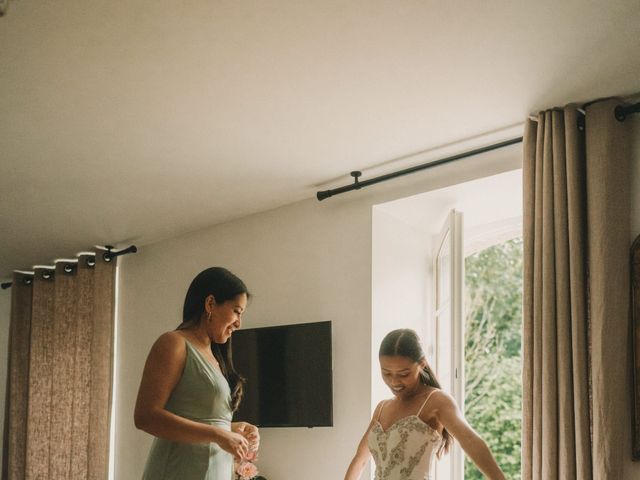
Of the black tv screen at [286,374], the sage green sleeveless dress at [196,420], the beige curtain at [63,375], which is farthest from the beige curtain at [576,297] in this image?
the beige curtain at [63,375]

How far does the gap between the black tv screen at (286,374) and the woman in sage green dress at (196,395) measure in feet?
7.05

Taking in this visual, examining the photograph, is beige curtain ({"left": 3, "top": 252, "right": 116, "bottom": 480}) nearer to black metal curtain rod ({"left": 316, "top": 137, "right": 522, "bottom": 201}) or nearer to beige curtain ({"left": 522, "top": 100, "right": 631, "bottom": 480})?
black metal curtain rod ({"left": 316, "top": 137, "right": 522, "bottom": 201})

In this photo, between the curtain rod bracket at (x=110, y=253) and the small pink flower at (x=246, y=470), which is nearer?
the small pink flower at (x=246, y=470)

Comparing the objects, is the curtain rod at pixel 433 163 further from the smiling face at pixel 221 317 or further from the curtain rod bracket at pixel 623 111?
the smiling face at pixel 221 317

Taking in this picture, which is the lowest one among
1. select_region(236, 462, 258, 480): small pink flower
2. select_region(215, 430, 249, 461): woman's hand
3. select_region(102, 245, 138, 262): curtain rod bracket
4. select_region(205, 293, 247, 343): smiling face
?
select_region(236, 462, 258, 480): small pink flower

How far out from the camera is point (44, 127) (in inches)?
146

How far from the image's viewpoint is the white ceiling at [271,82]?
264cm

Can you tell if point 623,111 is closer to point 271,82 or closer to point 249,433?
point 271,82

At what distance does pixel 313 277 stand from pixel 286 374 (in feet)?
1.96

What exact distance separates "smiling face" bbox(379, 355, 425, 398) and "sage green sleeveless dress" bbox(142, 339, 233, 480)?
1047mm

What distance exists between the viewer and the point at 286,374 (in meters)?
4.67

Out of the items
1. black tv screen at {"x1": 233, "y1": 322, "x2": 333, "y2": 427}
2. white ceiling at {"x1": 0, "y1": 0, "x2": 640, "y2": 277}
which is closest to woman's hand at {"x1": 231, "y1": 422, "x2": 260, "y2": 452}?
white ceiling at {"x1": 0, "y1": 0, "x2": 640, "y2": 277}

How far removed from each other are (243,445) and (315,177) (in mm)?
2593

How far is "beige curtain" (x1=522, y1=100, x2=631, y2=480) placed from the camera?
3.03 m
